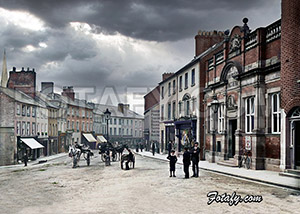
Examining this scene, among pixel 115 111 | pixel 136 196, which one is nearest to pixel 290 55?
pixel 136 196

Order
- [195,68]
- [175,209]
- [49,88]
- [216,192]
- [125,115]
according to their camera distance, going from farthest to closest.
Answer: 1. [125,115]
2. [49,88]
3. [195,68]
4. [216,192]
5. [175,209]

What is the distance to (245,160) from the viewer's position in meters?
20.2

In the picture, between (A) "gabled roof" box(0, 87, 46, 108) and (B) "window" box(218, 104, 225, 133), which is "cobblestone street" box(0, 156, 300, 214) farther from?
(A) "gabled roof" box(0, 87, 46, 108)

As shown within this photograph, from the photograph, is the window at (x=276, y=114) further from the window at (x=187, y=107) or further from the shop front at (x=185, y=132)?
the window at (x=187, y=107)

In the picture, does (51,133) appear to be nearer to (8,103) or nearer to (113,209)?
(8,103)

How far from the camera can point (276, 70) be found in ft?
59.8

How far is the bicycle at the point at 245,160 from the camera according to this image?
19781mm

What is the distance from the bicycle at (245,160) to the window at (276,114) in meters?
2.25

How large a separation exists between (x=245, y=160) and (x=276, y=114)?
3.37 m

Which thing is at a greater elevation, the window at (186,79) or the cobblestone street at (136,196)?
the window at (186,79)

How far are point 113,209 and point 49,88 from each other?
165 feet

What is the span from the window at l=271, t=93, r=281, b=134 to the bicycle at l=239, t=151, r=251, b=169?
2251mm

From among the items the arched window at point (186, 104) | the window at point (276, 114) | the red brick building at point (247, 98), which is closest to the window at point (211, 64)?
the red brick building at point (247, 98)

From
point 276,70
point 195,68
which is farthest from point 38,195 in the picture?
point 195,68
